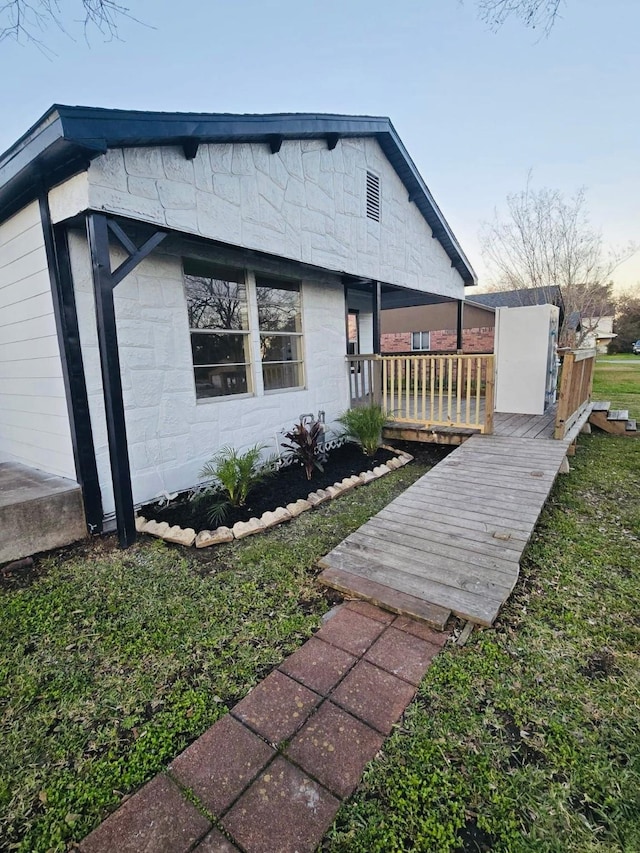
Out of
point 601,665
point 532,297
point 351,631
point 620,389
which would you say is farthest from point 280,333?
point 532,297

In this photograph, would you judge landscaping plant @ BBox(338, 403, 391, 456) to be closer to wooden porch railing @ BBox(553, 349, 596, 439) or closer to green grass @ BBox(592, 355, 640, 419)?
wooden porch railing @ BBox(553, 349, 596, 439)

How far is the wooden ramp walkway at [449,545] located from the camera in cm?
248

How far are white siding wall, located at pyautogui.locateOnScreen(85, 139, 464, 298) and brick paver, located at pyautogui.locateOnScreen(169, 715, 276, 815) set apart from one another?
356 centimetres

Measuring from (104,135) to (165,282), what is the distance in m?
1.50

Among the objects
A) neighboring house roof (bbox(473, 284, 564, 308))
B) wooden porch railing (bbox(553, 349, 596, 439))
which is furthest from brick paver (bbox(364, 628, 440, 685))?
neighboring house roof (bbox(473, 284, 564, 308))

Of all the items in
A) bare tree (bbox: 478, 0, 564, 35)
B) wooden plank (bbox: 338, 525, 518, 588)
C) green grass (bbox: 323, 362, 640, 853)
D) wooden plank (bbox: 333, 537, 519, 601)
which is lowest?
green grass (bbox: 323, 362, 640, 853)

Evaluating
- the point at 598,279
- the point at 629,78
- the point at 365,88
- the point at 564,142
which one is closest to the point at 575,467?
the point at 629,78

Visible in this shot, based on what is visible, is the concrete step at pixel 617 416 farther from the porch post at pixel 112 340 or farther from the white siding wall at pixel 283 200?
the porch post at pixel 112 340

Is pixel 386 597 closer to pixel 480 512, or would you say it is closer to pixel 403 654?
pixel 403 654

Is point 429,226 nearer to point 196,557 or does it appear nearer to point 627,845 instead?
point 196,557

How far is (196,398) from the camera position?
183 inches

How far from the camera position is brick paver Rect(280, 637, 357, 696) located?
6.45 feet

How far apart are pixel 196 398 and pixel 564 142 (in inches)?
530

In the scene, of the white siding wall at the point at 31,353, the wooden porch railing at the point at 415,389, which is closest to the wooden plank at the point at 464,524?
the wooden porch railing at the point at 415,389
